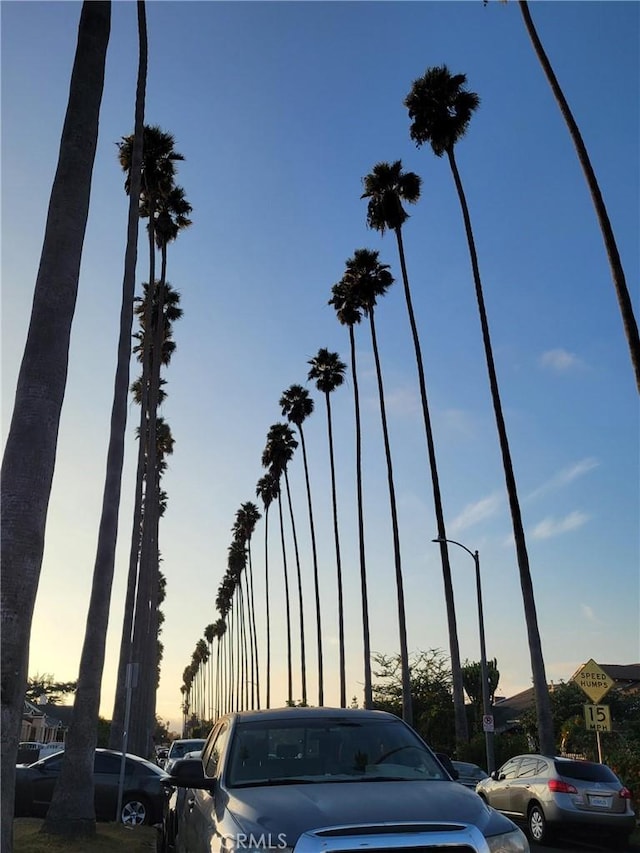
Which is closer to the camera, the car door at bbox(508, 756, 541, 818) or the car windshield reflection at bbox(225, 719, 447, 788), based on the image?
the car windshield reflection at bbox(225, 719, 447, 788)

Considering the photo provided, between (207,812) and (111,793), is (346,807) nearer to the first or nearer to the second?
(207,812)

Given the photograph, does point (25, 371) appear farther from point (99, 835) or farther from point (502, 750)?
point (502, 750)

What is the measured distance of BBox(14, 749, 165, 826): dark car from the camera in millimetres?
16500

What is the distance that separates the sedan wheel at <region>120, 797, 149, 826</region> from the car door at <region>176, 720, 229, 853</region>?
10627mm

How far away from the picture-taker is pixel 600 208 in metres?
20.6

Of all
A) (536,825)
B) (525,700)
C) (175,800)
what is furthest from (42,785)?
(525,700)

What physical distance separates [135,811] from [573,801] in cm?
891

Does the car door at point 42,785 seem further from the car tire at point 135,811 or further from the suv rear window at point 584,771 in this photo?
the suv rear window at point 584,771

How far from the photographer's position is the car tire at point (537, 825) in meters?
15.2

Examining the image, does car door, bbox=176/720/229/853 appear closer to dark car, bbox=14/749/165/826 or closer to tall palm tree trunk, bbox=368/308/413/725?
dark car, bbox=14/749/165/826

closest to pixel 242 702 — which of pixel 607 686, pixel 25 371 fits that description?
pixel 607 686

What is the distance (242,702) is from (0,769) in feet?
461

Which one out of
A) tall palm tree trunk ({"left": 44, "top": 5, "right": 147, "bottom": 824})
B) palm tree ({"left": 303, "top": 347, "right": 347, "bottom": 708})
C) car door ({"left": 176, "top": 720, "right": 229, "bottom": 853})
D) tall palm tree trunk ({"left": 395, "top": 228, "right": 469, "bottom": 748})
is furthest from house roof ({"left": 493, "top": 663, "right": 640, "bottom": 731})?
car door ({"left": 176, "top": 720, "right": 229, "bottom": 853})

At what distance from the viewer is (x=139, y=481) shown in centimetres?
3331
